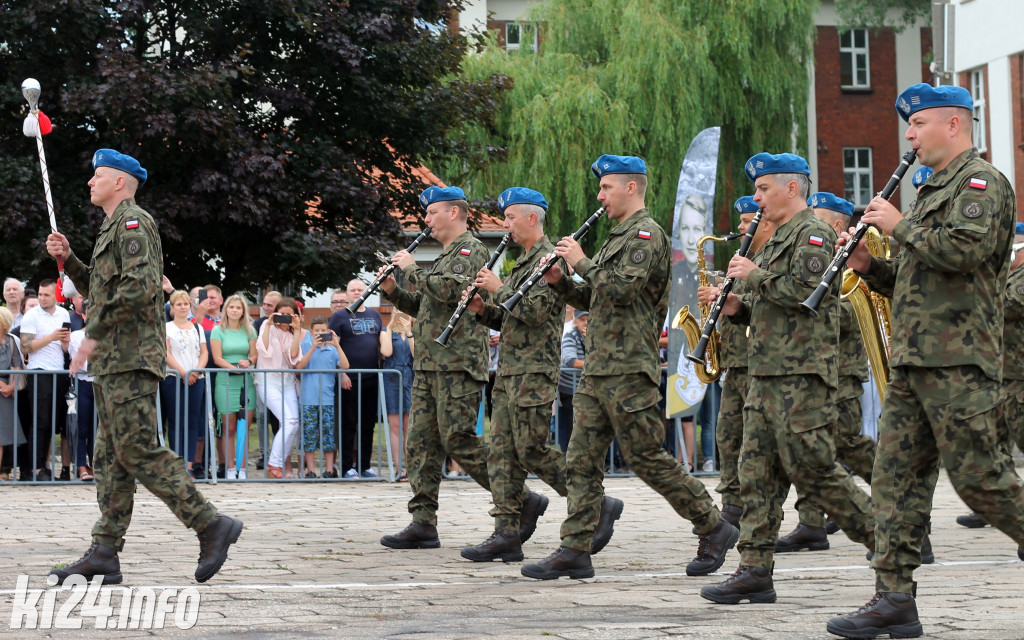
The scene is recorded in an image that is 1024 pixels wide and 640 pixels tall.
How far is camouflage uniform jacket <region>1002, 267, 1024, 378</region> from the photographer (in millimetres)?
9492

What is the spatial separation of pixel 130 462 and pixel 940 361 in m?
4.00

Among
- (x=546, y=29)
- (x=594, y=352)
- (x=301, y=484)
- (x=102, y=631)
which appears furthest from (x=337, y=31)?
(x=102, y=631)

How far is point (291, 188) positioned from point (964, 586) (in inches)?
595

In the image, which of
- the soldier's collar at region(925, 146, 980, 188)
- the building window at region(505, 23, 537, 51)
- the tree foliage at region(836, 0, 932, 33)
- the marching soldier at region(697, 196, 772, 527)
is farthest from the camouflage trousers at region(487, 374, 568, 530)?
the tree foliage at region(836, 0, 932, 33)

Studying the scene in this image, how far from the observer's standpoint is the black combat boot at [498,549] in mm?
8523

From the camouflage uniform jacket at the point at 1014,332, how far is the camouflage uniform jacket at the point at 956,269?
379 cm

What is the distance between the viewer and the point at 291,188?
2102 centimetres

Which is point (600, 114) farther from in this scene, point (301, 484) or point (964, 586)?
point (964, 586)

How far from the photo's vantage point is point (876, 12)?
42406mm

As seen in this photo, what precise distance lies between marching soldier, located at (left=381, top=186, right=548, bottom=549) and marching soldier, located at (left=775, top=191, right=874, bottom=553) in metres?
1.63

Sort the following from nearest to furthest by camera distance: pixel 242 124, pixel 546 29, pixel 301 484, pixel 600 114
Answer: pixel 301 484
pixel 242 124
pixel 600 114
pixel 546 29

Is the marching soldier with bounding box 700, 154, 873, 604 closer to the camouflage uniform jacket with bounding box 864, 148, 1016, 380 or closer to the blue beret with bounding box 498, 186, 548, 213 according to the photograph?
the camouflage uniform jacket with bounding box 864, 148, 1016, 380

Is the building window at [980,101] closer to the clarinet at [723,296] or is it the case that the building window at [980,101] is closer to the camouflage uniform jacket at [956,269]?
the clarinet at [723,296]

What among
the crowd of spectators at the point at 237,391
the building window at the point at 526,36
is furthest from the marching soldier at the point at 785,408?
the building window at the point at 526,36
